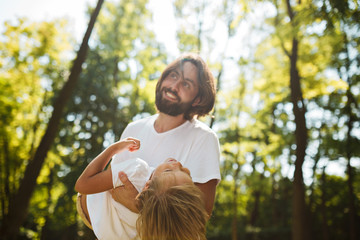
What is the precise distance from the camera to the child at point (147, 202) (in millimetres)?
1743

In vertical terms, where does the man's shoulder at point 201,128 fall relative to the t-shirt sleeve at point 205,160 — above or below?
above

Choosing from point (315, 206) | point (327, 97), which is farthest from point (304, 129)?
point (315, 206)

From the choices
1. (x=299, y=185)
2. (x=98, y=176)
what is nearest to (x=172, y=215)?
(x=98, y=176)

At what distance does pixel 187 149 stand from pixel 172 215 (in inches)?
28.0

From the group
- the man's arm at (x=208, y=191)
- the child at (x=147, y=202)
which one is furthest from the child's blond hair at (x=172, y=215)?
the man's arm at (x=208, y=191)

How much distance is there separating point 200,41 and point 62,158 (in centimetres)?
900

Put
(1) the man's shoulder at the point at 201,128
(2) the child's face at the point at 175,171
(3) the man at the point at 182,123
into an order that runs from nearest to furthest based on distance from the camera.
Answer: (2) the child's face at the point at 175,171 → (3) the man at the point at 182,123 → (1) the man's shoulder at the point at 201,128

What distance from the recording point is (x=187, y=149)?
2375 millimetres

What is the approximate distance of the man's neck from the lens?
259cm

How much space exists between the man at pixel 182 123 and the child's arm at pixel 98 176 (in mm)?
357

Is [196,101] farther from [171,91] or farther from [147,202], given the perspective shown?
[147,202]

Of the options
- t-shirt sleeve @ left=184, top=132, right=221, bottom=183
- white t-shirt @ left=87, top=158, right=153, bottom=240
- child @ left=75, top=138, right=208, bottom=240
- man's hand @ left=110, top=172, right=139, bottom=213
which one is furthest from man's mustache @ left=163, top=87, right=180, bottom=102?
man's hand @ left=110, top=172, right=139, bottom=213

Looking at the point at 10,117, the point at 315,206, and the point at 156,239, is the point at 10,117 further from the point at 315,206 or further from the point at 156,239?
the point at 315,206

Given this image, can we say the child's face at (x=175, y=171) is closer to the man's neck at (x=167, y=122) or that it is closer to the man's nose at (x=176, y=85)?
the man's neck at (x=167, y=122)
